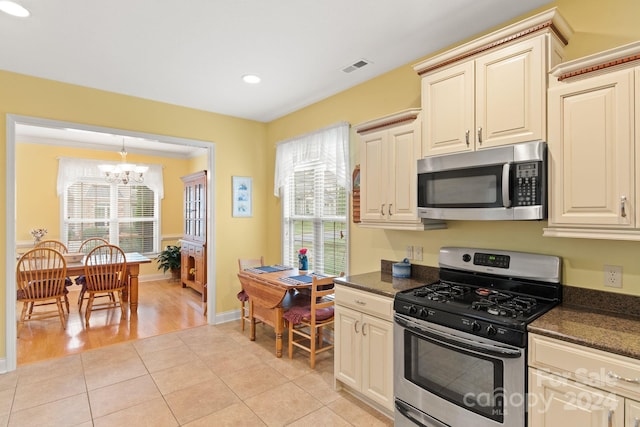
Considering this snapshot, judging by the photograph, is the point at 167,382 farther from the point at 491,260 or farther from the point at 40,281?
the point at 491,260

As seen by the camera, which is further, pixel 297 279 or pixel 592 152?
pixel 297 279

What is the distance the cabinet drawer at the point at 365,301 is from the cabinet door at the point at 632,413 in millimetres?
1169

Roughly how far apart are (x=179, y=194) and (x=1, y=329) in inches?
173

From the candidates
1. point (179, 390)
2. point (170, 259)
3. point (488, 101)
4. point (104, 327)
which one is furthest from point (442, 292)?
point (170, 259)

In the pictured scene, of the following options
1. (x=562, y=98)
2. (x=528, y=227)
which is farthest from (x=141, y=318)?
(x=562, y=98)

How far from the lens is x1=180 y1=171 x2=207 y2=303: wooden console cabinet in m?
5.24

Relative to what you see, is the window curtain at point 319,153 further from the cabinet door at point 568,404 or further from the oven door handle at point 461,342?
the cabinet door at point 568,404

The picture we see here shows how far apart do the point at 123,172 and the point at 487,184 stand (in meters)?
5.56

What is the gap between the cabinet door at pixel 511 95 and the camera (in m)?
1.81

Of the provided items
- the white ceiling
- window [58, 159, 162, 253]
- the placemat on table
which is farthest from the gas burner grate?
window [58, 159, 162, 253]

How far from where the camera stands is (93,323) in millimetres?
4270

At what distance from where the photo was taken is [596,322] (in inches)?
64.2

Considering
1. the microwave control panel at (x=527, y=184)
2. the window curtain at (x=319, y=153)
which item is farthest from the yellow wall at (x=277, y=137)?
the microwave control panel at (x=527, y=184)

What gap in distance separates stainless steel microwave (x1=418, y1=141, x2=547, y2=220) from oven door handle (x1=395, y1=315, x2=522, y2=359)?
0.71 meters
